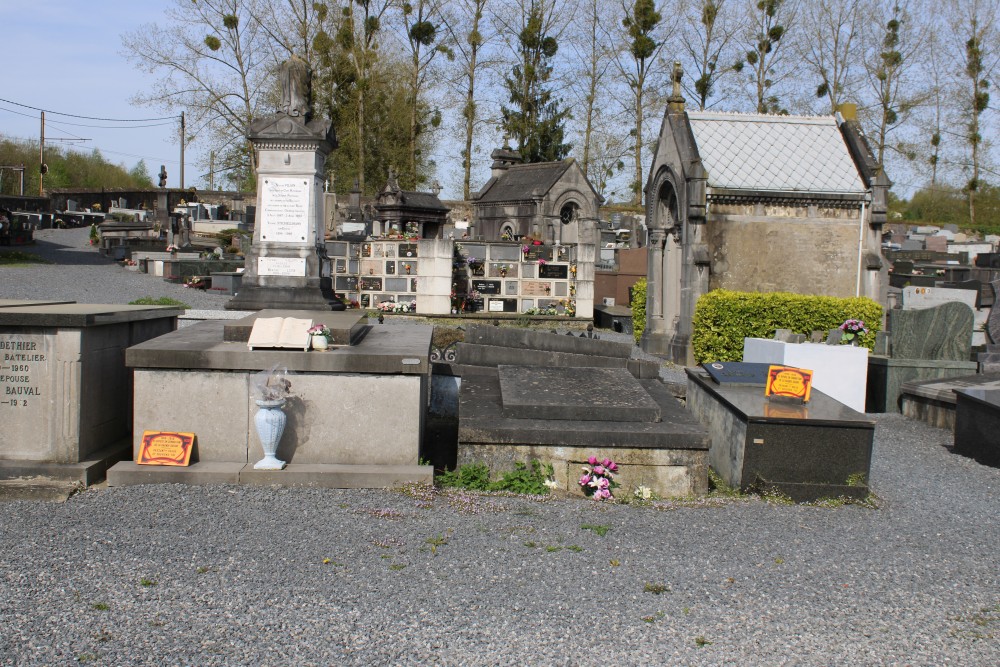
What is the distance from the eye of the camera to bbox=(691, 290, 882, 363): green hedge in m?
12.9

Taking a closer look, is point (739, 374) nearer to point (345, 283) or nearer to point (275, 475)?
point (275, 475)

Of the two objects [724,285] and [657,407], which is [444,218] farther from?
[657,407]

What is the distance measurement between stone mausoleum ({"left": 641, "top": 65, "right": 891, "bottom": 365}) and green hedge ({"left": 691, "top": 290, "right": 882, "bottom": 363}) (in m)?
0.83

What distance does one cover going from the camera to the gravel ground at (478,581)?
3.30m

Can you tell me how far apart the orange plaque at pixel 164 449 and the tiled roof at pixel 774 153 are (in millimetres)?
10645

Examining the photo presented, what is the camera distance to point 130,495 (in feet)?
16.3

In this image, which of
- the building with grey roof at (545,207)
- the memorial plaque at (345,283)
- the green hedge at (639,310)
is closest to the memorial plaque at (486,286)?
the memorial plaque at (345,283)

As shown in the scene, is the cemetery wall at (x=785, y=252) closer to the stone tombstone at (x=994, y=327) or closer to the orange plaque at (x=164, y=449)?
the stone tombstone at (x=994, y=327)

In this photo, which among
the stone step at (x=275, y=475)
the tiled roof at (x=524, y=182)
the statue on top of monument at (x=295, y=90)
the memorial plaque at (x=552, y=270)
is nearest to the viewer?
the stone step at (x=275, y=475)

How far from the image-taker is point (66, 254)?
25328mm

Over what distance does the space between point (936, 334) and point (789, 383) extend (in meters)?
5.85

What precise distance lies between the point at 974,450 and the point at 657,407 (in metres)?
3.84

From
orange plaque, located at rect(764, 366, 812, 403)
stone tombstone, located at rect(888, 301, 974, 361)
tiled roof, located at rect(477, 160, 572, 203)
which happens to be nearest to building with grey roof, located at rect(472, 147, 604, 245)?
tiled roof, located at rect(477, 160, 572, 203)

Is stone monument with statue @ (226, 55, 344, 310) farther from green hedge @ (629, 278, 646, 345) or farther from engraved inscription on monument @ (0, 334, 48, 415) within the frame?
green hedge @ (629, 278, 646, 345)
